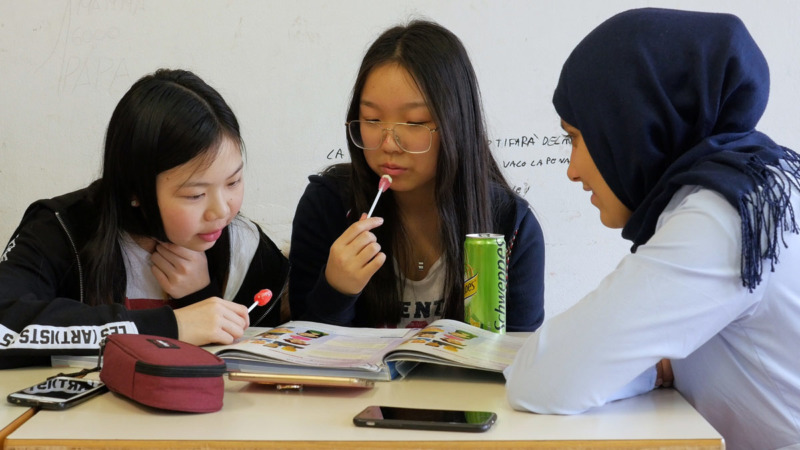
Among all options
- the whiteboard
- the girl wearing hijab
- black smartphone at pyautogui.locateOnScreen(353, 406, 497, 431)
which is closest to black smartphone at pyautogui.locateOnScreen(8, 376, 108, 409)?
black smartphone at pyautogui.locateOnScreen(353, 406, 497, 431)

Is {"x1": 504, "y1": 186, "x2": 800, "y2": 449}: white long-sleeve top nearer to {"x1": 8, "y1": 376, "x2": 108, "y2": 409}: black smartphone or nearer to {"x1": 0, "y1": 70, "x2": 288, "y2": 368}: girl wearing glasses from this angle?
{"x1": 8, "y1": 376, "x2": 108, "y2": 409}: black smartphone

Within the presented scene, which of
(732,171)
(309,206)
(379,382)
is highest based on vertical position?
(732,171)

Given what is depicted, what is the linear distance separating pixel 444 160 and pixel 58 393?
810 millimetres

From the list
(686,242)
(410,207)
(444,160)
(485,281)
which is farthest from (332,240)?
(686,242)

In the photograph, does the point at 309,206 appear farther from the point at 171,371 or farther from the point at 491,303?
the point at 171,371

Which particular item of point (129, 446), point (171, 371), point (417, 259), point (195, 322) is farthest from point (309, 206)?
point (129, 446)

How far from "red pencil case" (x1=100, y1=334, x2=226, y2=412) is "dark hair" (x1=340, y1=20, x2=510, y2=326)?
0.68 meters

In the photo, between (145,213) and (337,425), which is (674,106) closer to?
(337,425)

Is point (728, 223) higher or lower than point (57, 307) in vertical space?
higher

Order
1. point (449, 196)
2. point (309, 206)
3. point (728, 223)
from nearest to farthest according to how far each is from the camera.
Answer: point (728, 223) < point (449, 196) < point (309, 206)

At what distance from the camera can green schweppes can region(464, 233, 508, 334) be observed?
1212 millimetres

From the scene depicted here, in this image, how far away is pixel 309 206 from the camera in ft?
5.63

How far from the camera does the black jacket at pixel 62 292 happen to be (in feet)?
3.72

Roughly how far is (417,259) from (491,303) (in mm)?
432
